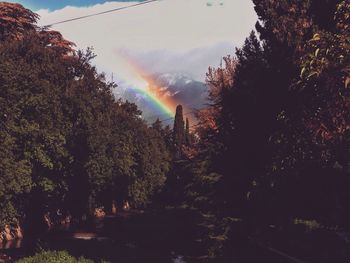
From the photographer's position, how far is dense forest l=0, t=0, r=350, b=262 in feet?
25.6

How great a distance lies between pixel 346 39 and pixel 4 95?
20757 millimetres

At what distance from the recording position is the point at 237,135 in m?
20.9

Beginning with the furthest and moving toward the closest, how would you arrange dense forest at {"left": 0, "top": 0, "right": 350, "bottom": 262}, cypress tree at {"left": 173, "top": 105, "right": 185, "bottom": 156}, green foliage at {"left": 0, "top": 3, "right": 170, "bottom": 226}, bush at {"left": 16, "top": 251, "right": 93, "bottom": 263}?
cypress tree at {"left": 173, "top": 105, "right": 185, "bottom": 156} < green foliage at {"left": 0, "top": 3, "right": 170, "bottom": 226} < bush at {"left": 16, "top": 251, "right": 93, "bottom": 263} < dense forest at {"left": 0, "top": 0, "right": 350, "bottom": 262}

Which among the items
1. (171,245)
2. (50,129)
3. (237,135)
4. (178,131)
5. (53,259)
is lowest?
(171,245)

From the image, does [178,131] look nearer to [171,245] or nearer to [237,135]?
[171,245]

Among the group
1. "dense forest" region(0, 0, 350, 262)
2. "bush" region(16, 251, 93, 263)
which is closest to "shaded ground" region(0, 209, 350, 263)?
"dense forest" region(0, 0, 350, 262)

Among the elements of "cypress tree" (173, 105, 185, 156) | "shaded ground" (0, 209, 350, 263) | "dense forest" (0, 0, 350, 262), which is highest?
"cypress tree" (173, 105, 185, 156)

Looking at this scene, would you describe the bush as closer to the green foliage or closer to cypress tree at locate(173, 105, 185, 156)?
the green foliage

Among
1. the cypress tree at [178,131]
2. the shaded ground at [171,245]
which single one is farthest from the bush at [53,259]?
the cypress tree at [178,131]

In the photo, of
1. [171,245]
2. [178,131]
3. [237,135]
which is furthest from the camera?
[178,131]

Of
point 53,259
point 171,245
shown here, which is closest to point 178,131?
point 171,245

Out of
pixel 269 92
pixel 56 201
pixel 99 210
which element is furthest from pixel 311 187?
pixel 99 210

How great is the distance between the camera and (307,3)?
48.3 ft

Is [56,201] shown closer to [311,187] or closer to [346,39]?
[311,187]
